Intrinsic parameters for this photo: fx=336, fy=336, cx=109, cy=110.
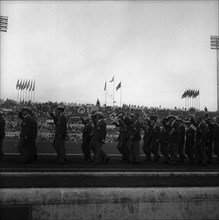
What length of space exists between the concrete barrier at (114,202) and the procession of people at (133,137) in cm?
545

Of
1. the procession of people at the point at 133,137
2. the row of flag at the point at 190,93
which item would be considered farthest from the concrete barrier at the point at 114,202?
the row of flag at the point at 190,93

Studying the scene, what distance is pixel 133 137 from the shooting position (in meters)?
12.2

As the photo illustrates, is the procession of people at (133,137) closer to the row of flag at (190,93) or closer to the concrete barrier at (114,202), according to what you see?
the concrete barrier at (114,202)

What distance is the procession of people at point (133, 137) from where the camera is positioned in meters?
11.1

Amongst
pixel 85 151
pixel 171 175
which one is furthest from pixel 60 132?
pixel 171 175

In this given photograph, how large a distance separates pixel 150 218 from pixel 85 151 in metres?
7.47

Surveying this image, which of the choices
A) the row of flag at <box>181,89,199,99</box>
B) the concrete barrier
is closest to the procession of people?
the concrete barrier

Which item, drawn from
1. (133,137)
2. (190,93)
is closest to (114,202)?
(133,137)

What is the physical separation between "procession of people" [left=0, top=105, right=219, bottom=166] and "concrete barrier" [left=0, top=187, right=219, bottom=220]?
545 cm

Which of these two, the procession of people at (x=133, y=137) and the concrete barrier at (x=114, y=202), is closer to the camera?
the concrete barrier at (x=114, y=202)

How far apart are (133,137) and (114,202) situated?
22.8ft

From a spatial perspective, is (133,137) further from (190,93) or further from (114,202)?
(190,93)

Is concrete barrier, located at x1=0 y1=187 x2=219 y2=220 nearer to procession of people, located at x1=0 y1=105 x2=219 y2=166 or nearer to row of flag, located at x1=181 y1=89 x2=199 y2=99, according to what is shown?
procession of people, located at x1=0 y1=105 x2=219 y2=166

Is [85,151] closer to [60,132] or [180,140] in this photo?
[60,132]
